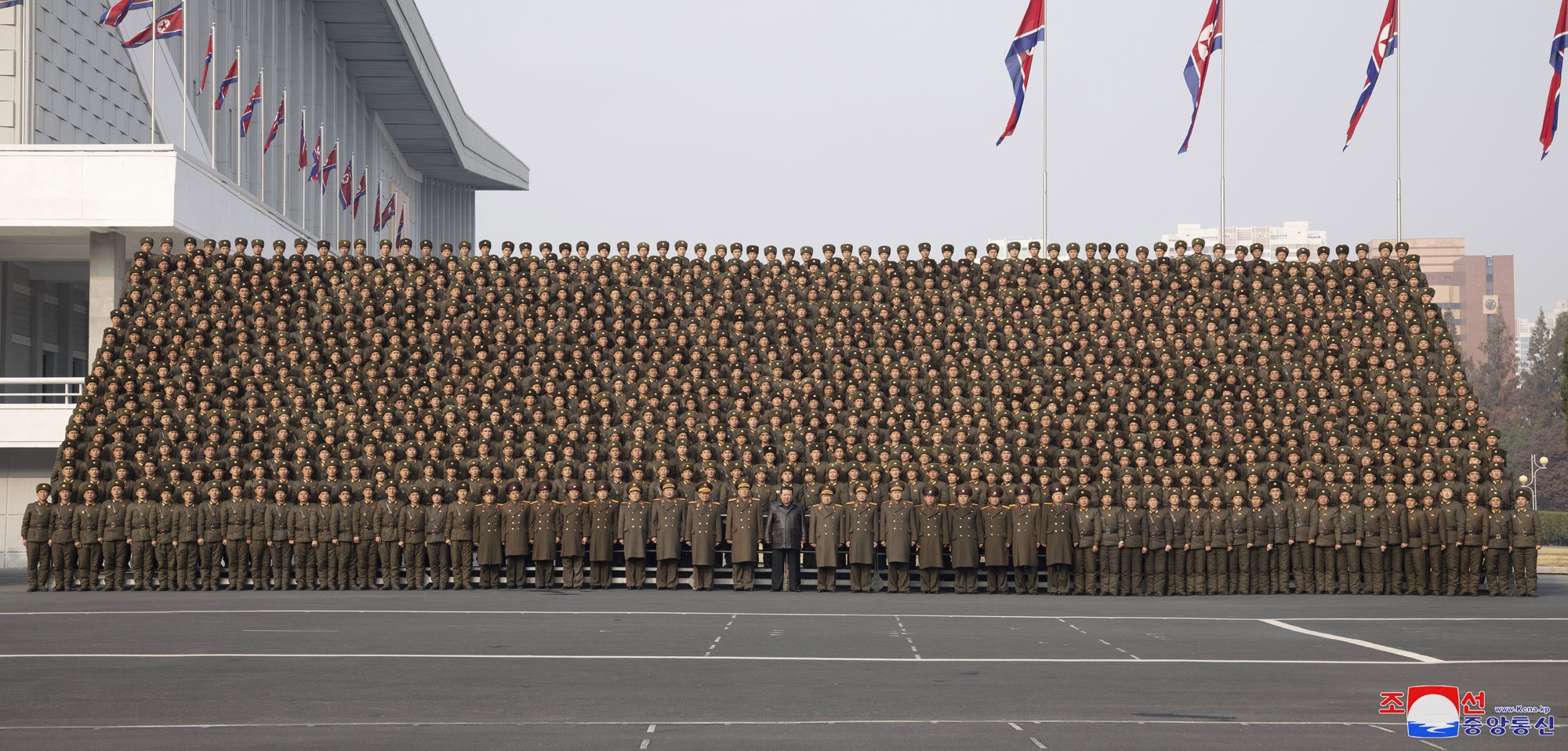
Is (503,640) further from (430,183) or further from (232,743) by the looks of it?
(430,183)

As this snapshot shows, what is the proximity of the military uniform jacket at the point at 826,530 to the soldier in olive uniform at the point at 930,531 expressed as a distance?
34.7 inches

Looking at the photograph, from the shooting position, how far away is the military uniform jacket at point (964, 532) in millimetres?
17562

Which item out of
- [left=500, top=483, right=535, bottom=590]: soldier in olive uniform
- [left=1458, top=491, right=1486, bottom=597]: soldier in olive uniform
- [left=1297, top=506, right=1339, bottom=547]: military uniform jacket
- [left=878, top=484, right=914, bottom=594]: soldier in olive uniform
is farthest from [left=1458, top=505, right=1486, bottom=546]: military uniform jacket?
[left=500, top=483, right=535, bottom=590]: soldier in olive uniform

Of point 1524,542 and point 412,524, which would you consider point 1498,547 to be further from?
point 412,524

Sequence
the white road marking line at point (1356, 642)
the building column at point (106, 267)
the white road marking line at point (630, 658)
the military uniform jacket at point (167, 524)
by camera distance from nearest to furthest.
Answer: the white road marking line at point (630, 658), the white road marking line at point (1356, 642), the military uniform jacket at point (167, 524), the building column at point (106, 267)

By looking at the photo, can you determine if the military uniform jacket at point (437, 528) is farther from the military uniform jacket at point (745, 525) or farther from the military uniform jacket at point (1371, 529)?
the military uniform jacket at point (1371, 529)

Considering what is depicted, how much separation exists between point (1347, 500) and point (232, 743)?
14.2m

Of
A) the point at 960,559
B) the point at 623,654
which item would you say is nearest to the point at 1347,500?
the point at 960,559

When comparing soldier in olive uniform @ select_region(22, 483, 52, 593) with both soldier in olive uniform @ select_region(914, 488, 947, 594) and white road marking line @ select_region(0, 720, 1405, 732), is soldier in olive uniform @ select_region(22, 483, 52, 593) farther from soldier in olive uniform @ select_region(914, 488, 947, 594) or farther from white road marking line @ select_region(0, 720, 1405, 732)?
white road marking line @ select_region(0, 720, 1405, 732)

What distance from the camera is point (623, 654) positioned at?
10.8 meters

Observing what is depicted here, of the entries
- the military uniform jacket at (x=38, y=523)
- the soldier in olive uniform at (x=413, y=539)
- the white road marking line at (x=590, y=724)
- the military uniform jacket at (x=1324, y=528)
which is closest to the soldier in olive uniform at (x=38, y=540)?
the military uniform jacket at (x=38, y=523)

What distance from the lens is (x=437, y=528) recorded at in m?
17.8

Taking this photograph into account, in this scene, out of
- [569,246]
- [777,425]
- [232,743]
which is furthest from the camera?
[569,246]

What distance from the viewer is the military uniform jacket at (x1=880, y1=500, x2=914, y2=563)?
17516 mm
